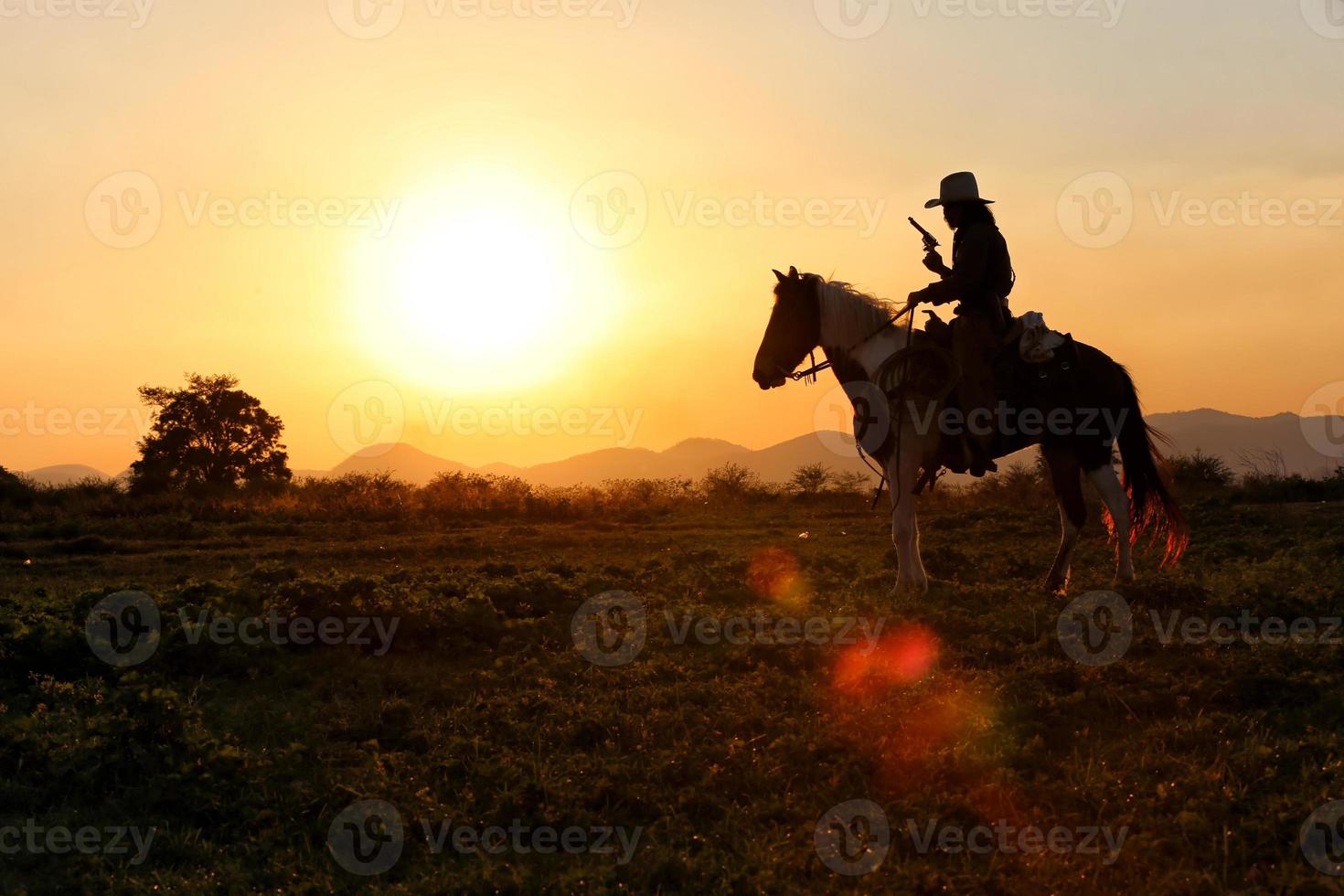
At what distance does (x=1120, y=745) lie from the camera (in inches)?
230

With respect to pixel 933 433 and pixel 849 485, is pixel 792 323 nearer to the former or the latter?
pixel 933 433

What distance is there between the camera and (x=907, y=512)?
9.98 m

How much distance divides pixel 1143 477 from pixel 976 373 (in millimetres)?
2003

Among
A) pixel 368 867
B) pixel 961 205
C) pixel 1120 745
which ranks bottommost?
pixel 368 867

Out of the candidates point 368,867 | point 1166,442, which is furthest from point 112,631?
point 1166,442

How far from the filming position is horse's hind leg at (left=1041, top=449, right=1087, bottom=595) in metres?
9.79

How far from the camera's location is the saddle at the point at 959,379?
960cm

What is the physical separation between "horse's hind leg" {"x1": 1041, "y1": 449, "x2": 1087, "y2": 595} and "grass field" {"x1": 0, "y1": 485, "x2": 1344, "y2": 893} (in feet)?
1.18

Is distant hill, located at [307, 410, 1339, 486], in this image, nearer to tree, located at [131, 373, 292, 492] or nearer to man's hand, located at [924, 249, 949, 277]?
tree, located at [131, 373, 292, 492]

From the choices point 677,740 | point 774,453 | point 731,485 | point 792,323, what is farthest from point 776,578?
point 774,453

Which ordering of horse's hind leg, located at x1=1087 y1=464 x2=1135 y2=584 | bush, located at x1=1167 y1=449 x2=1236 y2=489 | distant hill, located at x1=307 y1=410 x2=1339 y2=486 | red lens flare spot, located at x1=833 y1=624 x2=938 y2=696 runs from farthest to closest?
distant hill, located at x1=307 y1=410 x2=1339 y2=486, bush, located at x1=1167 y1=449 x2=1236 y2=489, horse's hind leg, located at x1=1087 y1=464 x2=1135 y2=584, red lens flare spot, located at x1=833 y1=624 x2=938 y2=696

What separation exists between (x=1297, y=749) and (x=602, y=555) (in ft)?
35.2

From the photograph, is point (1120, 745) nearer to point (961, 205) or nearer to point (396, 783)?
point (396, 783)

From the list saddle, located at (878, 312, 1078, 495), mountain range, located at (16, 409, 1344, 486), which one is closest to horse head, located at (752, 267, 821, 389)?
saddle, located at (878, 312, 1078, 495)
